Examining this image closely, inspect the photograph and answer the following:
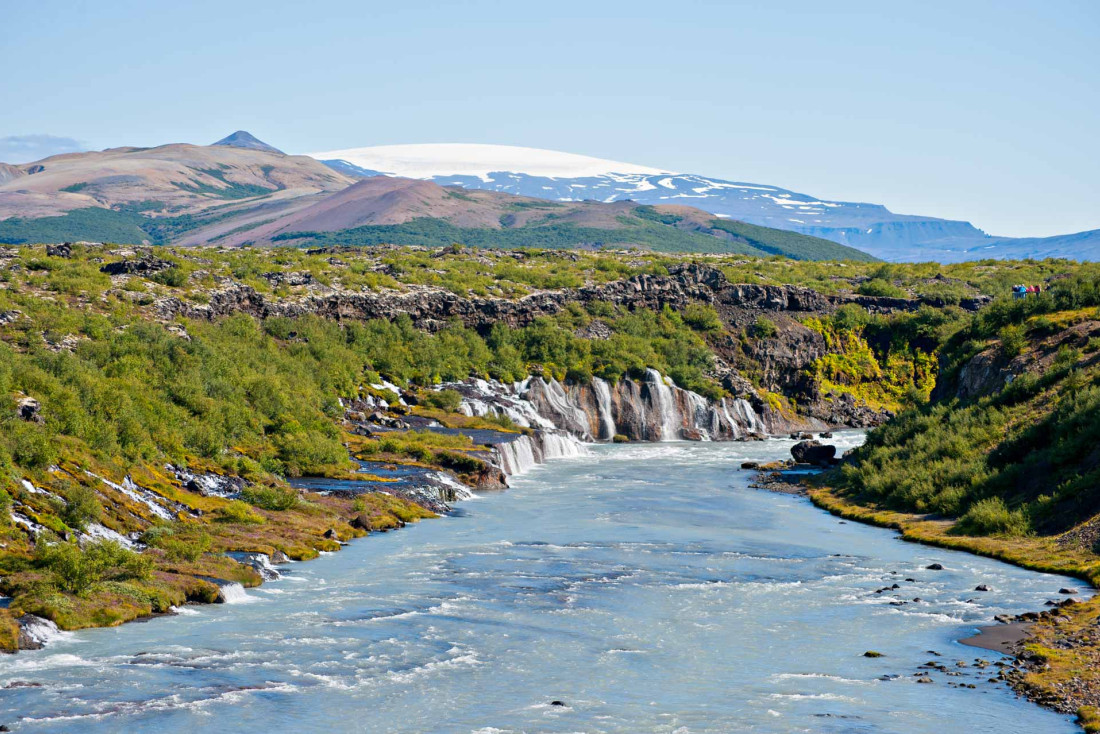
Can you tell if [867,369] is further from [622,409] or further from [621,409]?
[621,409]

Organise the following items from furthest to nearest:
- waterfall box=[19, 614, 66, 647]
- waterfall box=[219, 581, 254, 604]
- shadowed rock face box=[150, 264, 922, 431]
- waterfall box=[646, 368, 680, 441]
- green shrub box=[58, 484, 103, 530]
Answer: waterfall box=[646, 368, 680, 441]
shadowed rock face box=[150, 264, 922, 431]
green shrub box=[58, 484, 103, 530]
waterfall box=[219, 581, 254, 604]
waterfall box=[19, 614, 66, 647]

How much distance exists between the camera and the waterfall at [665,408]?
103 metres

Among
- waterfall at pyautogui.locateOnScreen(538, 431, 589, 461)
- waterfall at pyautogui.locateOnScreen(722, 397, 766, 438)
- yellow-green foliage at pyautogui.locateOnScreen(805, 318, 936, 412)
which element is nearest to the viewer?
waterfall at pyautogui.locateOnScreen(538, 431, 589, 461)

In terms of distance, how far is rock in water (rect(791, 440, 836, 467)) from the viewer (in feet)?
254

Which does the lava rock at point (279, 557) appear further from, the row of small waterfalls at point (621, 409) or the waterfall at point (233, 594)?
the row of small waterfalls at point (621, 409)

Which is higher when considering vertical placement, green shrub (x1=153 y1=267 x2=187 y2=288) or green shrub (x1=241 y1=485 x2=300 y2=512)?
green shrub (x1=153 y1=267 x2=187 y2=288)

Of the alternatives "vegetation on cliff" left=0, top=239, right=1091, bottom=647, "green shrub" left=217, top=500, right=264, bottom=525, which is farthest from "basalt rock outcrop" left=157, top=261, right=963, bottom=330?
"green shrub" left=217, top=500, right=264, bottom=525

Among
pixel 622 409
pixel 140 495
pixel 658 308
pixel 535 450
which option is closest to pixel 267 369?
pixel 535 450

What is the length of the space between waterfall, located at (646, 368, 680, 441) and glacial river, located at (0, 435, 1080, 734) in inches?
2013

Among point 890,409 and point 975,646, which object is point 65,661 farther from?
point 890,409

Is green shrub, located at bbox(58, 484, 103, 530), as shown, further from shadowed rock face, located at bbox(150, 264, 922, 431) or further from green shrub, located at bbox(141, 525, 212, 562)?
shadowed rock face, located at bbox(150, 264, 922, 431)

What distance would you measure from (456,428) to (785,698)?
2086 inches

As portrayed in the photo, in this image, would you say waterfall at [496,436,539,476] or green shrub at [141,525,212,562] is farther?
waterfall at [496,436,539,476]

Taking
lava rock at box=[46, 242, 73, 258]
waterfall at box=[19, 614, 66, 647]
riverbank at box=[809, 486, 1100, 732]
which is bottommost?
waterfall at box=[19, 614, 66, 647]
